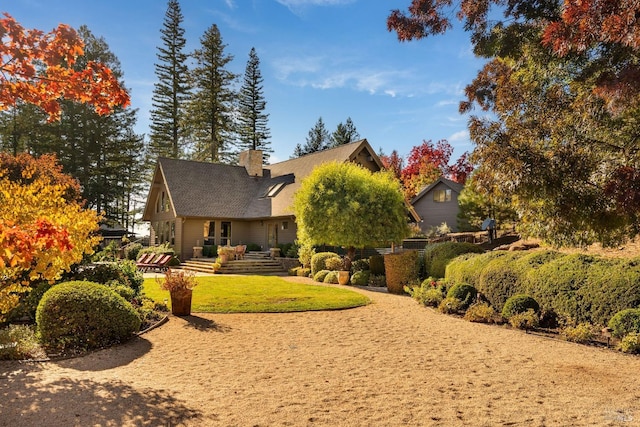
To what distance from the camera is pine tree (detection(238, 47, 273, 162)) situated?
166ft

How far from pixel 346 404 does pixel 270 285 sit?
12.6 metres

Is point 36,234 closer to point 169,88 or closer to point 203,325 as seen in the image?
point 203,325

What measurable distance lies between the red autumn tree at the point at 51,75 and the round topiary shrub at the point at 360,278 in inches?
567

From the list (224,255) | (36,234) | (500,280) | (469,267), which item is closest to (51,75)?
(36,234)

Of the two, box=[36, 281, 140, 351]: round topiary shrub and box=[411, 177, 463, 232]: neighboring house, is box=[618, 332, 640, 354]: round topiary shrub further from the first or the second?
box=[411, 177, 463, 232]: neighboring house

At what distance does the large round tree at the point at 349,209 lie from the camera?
20.3 m

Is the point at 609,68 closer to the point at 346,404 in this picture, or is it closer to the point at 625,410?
the point at 625,410

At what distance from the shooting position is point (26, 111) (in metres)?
42.7

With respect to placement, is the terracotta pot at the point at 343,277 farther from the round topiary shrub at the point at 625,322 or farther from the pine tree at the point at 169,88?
the pine tree at the point at 169,88

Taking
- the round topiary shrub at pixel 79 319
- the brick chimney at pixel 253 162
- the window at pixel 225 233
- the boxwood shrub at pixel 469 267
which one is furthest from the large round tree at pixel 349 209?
the brick chimney at pixel 253 162

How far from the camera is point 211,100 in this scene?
47.8 metres

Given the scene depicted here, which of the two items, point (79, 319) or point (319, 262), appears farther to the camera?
point (319, 262)

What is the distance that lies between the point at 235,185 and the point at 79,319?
26035mm

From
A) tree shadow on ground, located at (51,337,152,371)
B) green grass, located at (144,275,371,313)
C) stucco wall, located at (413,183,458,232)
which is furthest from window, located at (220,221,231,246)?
tree shadow on ground, located at (51,337,152,371)
